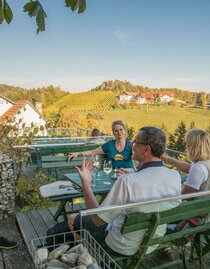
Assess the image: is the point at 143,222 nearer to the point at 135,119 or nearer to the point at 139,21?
the point at 135,119

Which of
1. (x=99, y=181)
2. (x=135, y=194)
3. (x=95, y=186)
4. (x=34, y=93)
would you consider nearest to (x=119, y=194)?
(x=135, y=194)

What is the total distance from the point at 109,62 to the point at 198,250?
42223 millimetres

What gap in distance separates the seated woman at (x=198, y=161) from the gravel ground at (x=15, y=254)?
1.74 metres

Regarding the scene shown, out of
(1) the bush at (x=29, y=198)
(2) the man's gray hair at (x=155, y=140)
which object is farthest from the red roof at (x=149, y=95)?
(2) the man's gray hair at (x=155, y=140)

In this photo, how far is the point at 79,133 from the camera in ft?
42.8

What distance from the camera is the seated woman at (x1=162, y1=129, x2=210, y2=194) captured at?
2494mm

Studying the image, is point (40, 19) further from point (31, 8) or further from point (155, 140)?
point (155, 140)

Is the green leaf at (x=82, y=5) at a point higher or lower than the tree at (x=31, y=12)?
higher

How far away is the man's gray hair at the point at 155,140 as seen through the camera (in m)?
2.15

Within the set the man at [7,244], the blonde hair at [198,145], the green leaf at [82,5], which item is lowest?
the man at [7,244]

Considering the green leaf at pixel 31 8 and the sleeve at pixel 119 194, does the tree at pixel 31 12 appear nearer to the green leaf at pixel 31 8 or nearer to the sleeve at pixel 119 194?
the green leaf at pixel 31 8

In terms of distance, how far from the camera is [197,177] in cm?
249

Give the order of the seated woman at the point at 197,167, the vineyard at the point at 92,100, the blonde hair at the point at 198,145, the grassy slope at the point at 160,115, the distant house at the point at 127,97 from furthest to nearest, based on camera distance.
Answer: the distant house at the point at 127,97
the vineyard at the point at 92,100
the grassy slope at the point at 160,115
the blonde hair at the point at 198,145
the seated woman at the point at 197,167

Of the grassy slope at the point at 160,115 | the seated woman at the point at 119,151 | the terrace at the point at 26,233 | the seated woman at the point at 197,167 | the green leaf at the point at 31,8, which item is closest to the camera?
the green leaf at the point at 31,8
